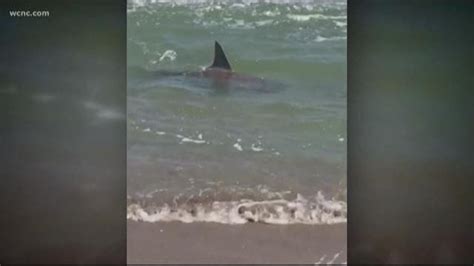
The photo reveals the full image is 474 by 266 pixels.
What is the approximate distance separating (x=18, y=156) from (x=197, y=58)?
2.45 feet

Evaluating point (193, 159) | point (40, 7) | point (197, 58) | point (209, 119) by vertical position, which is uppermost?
point (40, 7)

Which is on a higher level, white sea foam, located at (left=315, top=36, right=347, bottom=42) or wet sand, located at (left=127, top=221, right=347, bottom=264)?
white sea foam, located at (left=315, top=36, right=347, bottom=42)

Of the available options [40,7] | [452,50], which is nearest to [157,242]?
[40,7]

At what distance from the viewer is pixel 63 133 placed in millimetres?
2113

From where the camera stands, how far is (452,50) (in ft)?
7.08

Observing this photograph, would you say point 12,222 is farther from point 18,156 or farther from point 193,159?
point 193,159

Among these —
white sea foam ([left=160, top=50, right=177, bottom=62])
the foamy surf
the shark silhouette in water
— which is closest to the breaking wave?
the foamy surf

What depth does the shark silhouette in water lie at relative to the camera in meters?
2.09

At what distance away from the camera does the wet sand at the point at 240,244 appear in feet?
6.87

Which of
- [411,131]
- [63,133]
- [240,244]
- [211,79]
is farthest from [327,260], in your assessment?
[63,133]

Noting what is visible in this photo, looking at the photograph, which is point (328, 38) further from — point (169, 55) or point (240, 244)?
point (240, 244)

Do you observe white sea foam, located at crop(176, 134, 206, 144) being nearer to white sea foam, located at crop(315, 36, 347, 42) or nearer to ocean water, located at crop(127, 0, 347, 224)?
ocean water, located at crop(127, 0, 347, 224)

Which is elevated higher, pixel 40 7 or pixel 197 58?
pixel 40 7

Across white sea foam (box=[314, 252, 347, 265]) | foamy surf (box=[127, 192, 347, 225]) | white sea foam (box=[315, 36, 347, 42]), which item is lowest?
white sea foam (box=[314, 252, 347, 265])
